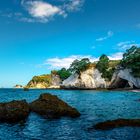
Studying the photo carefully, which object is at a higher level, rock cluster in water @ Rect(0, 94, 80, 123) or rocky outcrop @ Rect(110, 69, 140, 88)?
rocky outcrop @ Rect(110, 69, 140, 88)

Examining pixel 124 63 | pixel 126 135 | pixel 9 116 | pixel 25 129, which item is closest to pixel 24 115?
pixel 9 116

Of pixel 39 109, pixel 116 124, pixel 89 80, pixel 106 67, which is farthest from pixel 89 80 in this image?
pixel 116 124

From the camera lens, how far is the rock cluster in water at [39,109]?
31786mm

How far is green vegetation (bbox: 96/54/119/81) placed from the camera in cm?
14621

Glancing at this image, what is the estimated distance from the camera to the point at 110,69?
146750 millimetres

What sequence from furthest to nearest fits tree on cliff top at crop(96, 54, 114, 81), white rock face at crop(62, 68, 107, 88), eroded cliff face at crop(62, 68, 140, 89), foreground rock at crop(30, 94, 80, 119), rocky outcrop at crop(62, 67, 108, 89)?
1. white rock face at crop(62, 68, 107, 88)
2. rocky outcrop at crop(62, 67, 108, 89)
3. tree on cliff top at crop(96, 54, 114, 81)
4. eroded cliff face at crop(62, 68, 140, 89)
5. foreground rock at crop(30, 94, 80, 119)

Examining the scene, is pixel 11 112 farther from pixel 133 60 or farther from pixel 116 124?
pixel 133 60

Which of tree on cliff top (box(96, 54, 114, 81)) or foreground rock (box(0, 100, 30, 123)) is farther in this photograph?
tree on cliff top (box(96, 54, 114, 81))

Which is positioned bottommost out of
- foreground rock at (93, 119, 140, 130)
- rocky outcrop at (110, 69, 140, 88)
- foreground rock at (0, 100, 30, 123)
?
foreground rock at (93, 119, 140, 130)

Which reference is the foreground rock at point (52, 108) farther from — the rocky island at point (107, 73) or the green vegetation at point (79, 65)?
the green vegetation at point (79, 65)

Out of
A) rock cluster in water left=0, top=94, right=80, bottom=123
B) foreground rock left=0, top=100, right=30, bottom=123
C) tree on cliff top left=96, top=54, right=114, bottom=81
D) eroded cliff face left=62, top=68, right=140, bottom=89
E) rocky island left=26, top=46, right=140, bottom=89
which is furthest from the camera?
tree on cliff top left=96, top=54, right=114, bottom=81

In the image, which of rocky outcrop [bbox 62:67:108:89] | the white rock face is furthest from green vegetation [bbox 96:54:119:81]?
the white rock face

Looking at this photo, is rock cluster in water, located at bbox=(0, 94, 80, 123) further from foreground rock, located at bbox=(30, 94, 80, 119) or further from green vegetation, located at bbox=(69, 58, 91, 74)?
green vegetation, located at bbox=(69, 58, 91, 74)

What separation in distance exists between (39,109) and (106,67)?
114 metres
